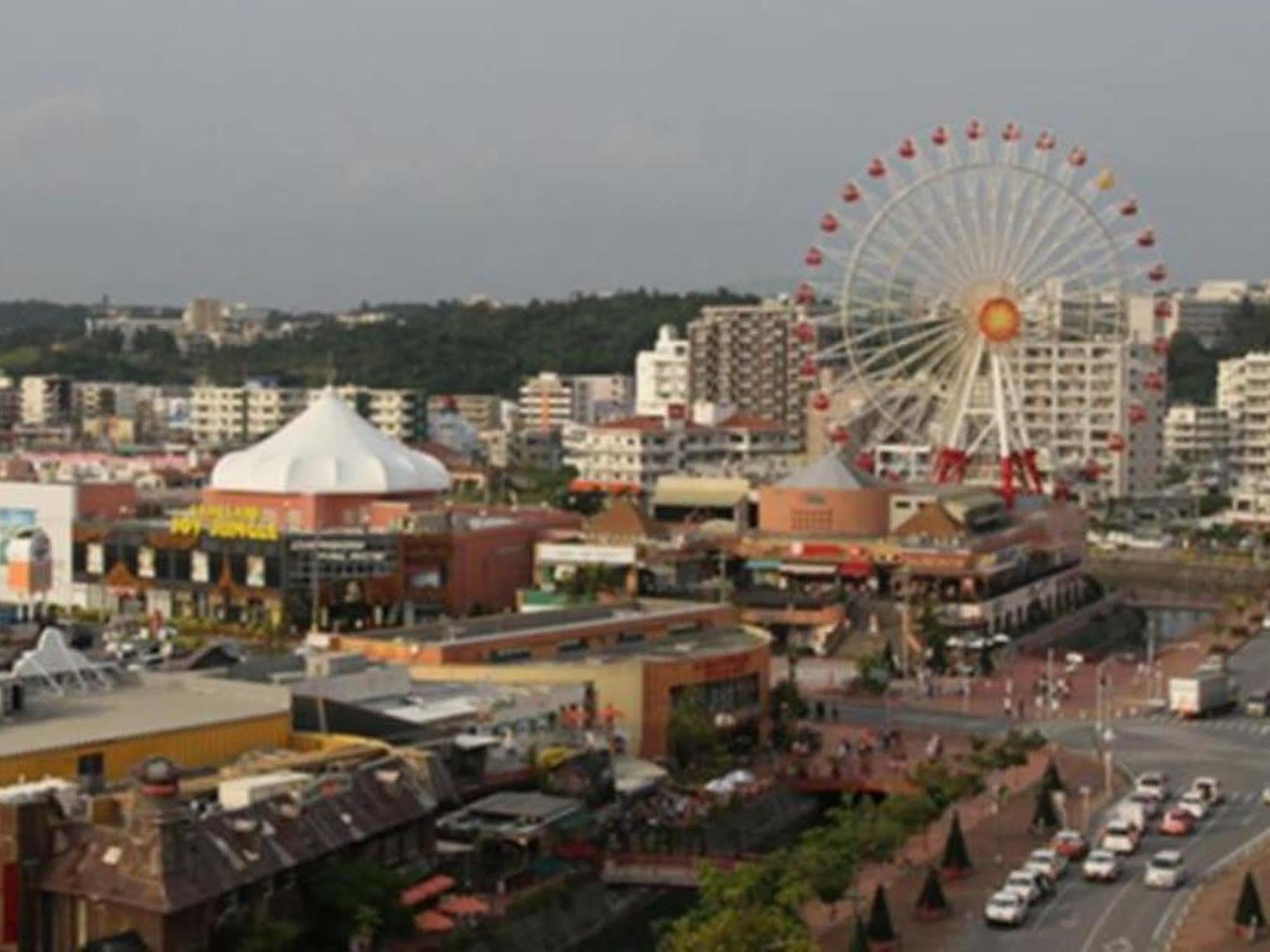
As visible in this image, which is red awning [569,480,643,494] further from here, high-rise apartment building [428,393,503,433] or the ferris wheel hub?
high-rise apartment building [428,393,503,433]

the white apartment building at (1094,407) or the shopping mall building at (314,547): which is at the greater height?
the white apartment building at (1094,407)

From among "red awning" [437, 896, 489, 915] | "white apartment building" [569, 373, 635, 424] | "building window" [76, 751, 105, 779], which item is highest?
"white apartment building" [569, 373, 635, 424]

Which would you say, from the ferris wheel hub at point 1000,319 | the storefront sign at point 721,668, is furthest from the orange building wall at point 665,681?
the ferris wheel hub at point 1000,319

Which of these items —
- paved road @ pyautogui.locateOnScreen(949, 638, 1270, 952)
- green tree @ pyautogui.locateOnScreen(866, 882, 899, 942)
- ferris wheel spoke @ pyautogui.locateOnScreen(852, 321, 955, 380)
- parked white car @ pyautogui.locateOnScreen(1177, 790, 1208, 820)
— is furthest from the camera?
ferris wheel spoke @ pyautogui.locateOnScreen(852, 321, 955, 380)

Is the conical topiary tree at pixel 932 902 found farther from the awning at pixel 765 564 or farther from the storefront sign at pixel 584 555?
the awning at pixel 765 564

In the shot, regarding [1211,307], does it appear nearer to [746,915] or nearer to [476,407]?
[476,407]

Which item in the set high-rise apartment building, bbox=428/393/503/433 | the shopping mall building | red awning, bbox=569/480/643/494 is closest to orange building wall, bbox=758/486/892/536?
the shopping mall building
